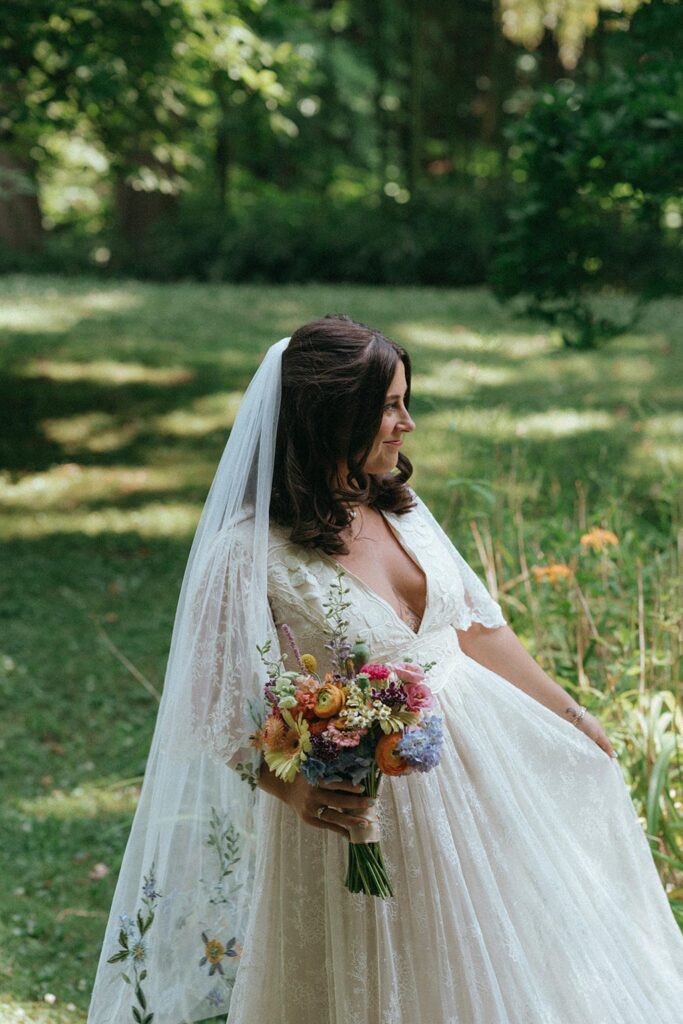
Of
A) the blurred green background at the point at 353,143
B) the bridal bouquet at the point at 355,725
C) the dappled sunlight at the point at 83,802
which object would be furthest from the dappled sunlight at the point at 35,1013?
the blurred green background at the point at 353,143

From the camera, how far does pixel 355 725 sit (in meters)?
1.96

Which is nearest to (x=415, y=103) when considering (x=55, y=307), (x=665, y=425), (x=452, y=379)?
(x=55, y=307)

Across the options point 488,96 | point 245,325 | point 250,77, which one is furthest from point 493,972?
point 488,96

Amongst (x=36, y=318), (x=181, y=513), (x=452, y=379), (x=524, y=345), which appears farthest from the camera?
(x=36, y=318)

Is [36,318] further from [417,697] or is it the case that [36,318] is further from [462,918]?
[417,697]

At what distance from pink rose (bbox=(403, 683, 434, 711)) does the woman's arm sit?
75 cm

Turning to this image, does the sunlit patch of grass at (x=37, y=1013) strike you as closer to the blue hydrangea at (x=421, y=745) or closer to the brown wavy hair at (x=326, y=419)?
the brown wavy hair at (x=326, y=419)

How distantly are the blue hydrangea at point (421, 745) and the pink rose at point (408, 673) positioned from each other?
80mm

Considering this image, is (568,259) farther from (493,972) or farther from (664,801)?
(493,972)

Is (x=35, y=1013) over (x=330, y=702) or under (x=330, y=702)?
under

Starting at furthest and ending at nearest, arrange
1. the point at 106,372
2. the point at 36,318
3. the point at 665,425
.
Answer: the point at 36,318 < the point at 106,372 < the point at 665,425

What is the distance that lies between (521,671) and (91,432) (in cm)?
754

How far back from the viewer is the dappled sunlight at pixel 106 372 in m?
10.7

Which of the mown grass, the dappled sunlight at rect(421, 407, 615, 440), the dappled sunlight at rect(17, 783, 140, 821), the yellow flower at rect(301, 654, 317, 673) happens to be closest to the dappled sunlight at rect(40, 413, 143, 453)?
the mown grass
